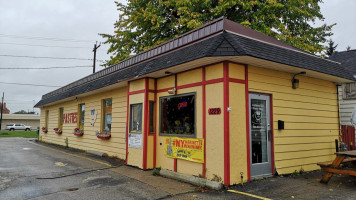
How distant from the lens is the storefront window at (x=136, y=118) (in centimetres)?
820

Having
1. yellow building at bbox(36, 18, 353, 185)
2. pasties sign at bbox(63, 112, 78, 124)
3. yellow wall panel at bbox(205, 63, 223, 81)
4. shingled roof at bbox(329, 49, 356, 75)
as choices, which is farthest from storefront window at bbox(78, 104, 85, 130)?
shingled roof at bbox(329, 49, 356, 75)

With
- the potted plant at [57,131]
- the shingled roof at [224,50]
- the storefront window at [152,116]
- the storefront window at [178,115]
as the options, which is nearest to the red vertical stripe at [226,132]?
the shingled roof at [224,50]

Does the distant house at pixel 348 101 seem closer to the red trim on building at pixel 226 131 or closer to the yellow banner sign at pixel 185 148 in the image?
the red trim on building at pixel 226 131

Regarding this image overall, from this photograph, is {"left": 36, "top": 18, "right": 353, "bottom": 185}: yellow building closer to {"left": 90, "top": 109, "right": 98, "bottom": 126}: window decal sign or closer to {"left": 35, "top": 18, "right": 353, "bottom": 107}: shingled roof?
{"left": 35, "top": 18, "right": 353, "bottom": 107}: shingled roof

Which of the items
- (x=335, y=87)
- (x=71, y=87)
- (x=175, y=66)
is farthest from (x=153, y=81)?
(x=71, y=87)

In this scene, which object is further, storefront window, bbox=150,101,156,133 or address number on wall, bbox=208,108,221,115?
storefront window, bbox=150,101,156,133

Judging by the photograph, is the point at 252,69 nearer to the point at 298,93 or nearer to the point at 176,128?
Result: the point at 298,93

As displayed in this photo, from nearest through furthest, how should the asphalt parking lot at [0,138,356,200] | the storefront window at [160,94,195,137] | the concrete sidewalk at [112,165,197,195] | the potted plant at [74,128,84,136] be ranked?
the asphalt parking lot at [0,138,356,200] → the concrete sidewalk at [112,165,197,195] → the storefront window at [160,94,195,137] → the potted plant at [74,128,84,136]

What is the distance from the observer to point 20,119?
55.6m

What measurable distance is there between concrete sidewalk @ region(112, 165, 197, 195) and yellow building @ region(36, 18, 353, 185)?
0.40 meters

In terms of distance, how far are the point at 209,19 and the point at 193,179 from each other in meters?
11.9

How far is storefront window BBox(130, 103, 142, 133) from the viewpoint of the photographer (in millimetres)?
8195

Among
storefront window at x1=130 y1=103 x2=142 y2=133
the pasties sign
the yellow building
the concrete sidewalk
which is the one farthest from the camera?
the pasties sign

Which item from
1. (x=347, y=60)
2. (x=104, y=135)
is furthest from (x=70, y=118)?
(x=347, y=60)
